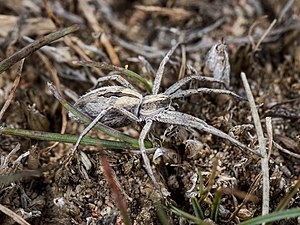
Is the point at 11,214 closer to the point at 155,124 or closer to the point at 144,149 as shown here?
the point at 144,149

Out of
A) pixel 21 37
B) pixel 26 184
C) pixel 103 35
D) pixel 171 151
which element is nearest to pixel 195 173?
pixel 171 151

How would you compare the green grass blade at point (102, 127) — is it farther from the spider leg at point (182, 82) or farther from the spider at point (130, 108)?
the spider leg at point (182, 82)

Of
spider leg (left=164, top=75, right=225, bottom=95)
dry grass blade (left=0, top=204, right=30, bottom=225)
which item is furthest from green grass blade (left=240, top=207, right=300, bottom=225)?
dry grass blade (left=0, top=204, right=30, bottom=225)

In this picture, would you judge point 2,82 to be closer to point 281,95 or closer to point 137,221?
point 137,221

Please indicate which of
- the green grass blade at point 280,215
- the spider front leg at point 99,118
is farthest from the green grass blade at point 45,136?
the green grass blade at point 280,215

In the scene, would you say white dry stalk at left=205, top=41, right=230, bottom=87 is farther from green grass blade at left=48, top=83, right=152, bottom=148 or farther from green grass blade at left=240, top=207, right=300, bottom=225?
green grass blade at left=240, top=207, right=300, bottom=225

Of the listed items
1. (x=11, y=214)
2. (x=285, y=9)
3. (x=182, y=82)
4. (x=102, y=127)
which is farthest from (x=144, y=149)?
(x=285, y=9)
